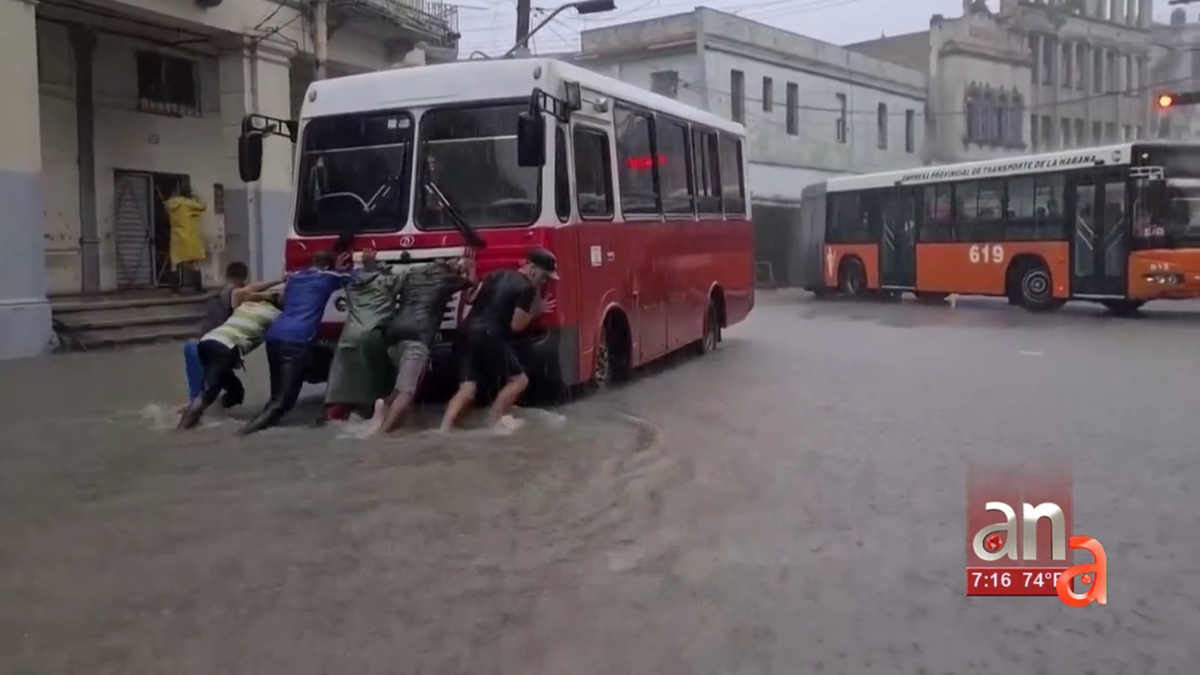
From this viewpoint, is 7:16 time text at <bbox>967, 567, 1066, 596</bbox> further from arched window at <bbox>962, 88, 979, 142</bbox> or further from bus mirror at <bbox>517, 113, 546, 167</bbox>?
arched window at <bbox>962, 88, 979, 142</bbox>

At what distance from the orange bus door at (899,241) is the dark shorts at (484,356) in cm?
1871

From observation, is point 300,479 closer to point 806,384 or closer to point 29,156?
point 806,384

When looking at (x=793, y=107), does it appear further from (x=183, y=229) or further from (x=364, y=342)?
(x=364, y=342)

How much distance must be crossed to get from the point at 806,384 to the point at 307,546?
7.47 metres

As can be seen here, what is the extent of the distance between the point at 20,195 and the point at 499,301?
9.08 m

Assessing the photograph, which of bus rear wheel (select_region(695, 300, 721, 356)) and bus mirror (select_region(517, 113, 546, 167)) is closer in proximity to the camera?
bus mirror (select_region(517, 113, 546, 167))

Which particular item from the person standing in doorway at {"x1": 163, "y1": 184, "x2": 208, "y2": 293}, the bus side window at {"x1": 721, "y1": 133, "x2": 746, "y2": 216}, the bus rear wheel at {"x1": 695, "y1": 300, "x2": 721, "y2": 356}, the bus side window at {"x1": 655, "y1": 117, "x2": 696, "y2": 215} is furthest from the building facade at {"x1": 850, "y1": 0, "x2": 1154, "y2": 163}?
the bus side window at {"x1": 655, "y1": 117, "x2": 696, "y2": 215}

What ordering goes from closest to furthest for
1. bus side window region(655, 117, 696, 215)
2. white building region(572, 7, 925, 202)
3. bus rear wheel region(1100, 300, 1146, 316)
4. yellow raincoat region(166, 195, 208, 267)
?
bus side window region(655, 117, 696, 215) < yellow raincoat region(166, 195, 208, 267) < bus rear wheel region(1100, 300, 1146, 316) < white building region(572, 7, 925, 202)

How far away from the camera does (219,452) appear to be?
9297 millimetres

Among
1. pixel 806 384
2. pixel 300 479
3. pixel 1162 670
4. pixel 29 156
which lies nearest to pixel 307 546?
A: pixel 300 479

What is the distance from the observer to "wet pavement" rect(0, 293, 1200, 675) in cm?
510

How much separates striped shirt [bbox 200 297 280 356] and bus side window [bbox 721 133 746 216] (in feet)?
23.9

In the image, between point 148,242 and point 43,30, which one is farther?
point 148,242

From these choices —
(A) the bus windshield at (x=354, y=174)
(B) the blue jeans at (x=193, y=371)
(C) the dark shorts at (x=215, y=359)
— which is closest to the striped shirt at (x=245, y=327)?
(C) the dark shorts at (x=215, y=359)
